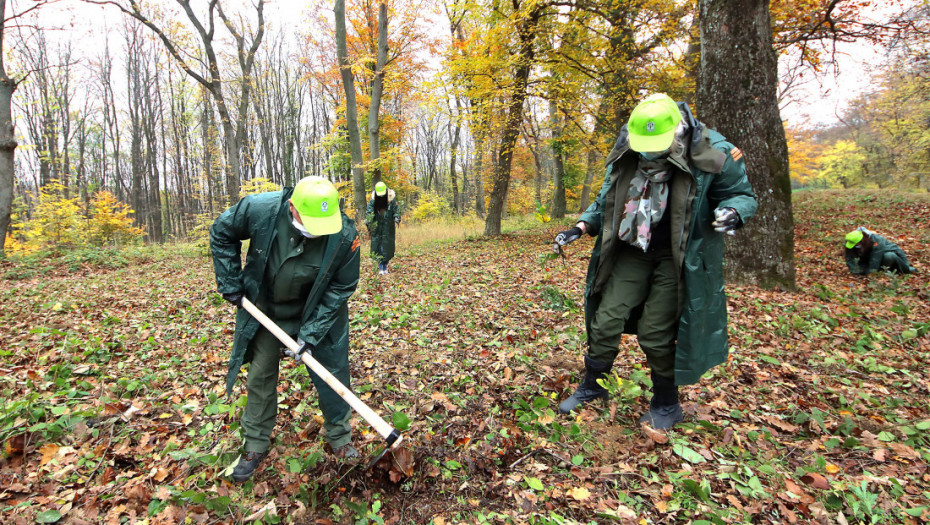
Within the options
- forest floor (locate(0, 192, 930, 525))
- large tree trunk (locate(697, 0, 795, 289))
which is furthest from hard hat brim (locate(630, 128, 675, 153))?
large tree trunk (locate(697, 0, 795, 289))

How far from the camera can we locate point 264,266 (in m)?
2.50

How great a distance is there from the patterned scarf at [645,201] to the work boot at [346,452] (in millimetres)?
2220

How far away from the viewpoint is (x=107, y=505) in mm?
2305

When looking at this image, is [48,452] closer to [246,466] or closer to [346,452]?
[246,466]

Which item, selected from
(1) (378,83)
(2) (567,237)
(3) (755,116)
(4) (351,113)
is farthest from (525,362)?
(1) (378,83)

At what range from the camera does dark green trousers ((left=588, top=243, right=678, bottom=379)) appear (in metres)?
2.50

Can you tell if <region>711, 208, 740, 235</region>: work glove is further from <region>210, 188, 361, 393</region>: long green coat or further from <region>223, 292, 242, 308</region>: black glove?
<region>223, 292, 242, 308</region>: black glove

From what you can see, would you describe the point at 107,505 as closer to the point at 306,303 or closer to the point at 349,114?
the point at 306,303

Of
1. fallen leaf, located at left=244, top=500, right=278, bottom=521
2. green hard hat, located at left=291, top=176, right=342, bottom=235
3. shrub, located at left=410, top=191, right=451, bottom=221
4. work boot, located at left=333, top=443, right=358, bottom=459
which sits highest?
shrub, located at left=410, top=191, right=451, bottom=221

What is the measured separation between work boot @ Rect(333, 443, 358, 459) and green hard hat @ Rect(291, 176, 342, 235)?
1458 mm

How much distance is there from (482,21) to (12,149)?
12.4 meters

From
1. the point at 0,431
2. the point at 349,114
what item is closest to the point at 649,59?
the point at 349,114

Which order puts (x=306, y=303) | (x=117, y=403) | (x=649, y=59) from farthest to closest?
(x=649, y=59)
(x=117, y=403)
(x=306, y=303)

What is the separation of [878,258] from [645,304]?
5.86 m
